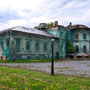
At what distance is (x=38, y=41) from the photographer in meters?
25.7

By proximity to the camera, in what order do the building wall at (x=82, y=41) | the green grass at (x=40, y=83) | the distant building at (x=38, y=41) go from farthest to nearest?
the building wall at (x=82, y=41)
the distant building at (x=38, y=41)
the green grass at (x=40, y=83)

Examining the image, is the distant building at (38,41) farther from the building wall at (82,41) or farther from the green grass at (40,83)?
the green grass at (40,83)

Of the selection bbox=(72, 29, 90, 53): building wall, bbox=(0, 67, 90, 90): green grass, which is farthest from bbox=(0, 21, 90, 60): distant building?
bbox=(0, 67, 90, 90): green grass

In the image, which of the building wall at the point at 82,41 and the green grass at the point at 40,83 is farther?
the building wall at the point at 82,41

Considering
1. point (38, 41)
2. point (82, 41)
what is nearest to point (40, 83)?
point (38, 41)

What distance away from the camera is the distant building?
2130 centimetres

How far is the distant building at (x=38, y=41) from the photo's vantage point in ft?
69.9

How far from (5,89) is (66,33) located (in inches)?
1169

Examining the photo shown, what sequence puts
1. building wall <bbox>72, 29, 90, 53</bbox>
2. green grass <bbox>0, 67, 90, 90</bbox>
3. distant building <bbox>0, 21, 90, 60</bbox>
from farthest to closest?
building wall <bbox>72, 29, 90, 53</bbox>, distant building <bbox>0, 21, 90, 60</bbox>, green grass <bbox>0, 67, 90, 90</bbox>

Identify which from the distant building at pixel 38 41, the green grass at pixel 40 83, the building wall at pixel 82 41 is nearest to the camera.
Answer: the green grass at pixel 40 83

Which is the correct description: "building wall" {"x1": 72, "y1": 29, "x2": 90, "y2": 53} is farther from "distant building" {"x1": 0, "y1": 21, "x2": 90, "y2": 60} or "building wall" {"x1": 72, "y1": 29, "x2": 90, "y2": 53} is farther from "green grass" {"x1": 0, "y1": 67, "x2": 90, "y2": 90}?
"green grass" {"x1": 0, "y1": 67, "x2": 90, "y2": 90}

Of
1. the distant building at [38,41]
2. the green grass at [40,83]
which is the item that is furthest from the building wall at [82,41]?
the green grass at [40,83]

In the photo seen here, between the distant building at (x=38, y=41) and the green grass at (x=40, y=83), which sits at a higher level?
the distant building at (x=38, y=41)

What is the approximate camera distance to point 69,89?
486 cm
